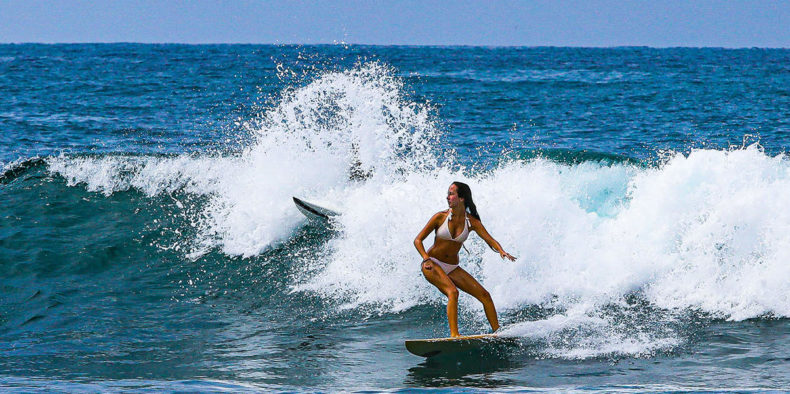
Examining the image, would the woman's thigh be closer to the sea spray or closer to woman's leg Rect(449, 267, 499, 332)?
woman's leg Rect(449, 267, 499, 332)

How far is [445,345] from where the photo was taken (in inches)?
318

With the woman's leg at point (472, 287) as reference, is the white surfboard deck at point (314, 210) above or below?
above

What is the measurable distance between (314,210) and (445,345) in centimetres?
539

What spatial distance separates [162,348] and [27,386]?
1.68 metres

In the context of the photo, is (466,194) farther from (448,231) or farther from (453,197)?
(448,231)

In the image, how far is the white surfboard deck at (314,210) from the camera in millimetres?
12945

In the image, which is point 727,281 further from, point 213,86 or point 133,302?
point 213,86

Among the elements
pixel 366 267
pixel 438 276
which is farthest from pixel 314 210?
pixel 438 276

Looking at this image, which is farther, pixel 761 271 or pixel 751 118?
pixel 751 118

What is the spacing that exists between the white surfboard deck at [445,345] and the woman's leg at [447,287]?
10 centimetres

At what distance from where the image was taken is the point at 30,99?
3209 centimetres

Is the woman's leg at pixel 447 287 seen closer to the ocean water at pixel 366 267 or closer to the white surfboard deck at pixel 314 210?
the ocean water at pixel 366 267

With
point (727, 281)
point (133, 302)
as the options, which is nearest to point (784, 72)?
point (727, 281)

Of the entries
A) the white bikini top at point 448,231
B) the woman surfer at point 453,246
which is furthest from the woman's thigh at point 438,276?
the white bikini top at point 448,231
